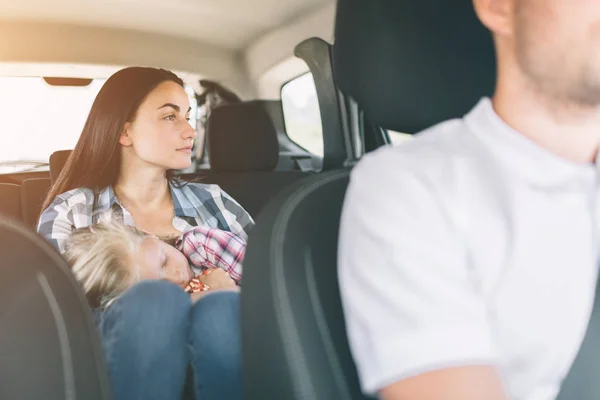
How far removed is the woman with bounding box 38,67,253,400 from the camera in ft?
3.67

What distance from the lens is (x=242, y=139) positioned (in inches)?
58.5

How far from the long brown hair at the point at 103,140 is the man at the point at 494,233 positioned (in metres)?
0.70

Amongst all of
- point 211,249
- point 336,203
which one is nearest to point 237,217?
point 211,249

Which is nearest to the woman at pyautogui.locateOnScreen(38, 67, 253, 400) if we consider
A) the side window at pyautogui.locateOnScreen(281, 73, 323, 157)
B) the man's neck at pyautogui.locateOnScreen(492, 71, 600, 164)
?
the side window at pyautogui.locateOnScreen(281, 73, 323, 157)

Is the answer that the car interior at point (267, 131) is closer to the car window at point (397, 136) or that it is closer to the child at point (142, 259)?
the car window at point (397, 136)

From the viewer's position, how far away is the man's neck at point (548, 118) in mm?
829

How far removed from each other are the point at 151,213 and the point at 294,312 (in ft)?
2.15

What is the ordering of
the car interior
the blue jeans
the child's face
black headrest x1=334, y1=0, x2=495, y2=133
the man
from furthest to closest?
the child's face → the blue jeans → black headrest x1=334, y1=0, x2=495, y2=133 → the car interior → the man

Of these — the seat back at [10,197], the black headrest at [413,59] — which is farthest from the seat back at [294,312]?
the seat back at [10,197]

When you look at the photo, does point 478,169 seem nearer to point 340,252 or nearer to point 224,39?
point 340,252

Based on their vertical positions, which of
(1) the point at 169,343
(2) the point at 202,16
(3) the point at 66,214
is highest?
(2) the point at 202,16

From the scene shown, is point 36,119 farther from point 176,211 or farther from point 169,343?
point 169,343

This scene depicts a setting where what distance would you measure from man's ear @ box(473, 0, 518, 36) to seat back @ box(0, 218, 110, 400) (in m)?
0.62

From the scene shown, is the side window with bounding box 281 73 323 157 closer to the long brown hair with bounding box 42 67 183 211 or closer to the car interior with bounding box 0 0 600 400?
the car interior with bounding box 0 0 600 400
